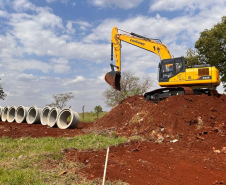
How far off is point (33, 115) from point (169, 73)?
9967 millimetres

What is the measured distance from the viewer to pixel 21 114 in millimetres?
17438

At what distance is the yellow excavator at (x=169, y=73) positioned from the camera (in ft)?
39.5

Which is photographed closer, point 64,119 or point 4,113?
point 64,119

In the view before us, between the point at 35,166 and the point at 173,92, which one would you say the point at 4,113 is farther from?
the point at 35,166

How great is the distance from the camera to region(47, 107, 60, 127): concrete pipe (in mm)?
13695

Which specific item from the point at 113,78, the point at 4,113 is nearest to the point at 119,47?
the point at 113,78

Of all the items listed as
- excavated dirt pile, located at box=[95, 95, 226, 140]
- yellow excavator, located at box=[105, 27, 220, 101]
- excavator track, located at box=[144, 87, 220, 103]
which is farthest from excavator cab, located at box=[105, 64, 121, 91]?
excavated dirt pile, located at box=[95, 95, 226, 140]

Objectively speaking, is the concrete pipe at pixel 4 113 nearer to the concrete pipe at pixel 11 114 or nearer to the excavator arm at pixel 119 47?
the concrete pipe at pixel 11 114

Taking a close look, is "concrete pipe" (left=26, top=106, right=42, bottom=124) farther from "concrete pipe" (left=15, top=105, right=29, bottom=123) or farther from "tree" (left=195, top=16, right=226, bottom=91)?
"tree" (left=195, top=16, right=226, bottom=91)

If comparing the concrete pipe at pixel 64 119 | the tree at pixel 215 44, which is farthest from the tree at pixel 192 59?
the concrete pipe at pixel 64 119

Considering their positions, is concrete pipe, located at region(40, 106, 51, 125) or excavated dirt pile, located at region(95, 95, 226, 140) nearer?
excavated dirt pile, located at region(95, 95, 226, 140)

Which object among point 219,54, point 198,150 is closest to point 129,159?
point 198,150

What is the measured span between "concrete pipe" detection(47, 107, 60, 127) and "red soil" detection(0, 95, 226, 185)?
271 cm

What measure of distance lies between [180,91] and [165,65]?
1.77 m
